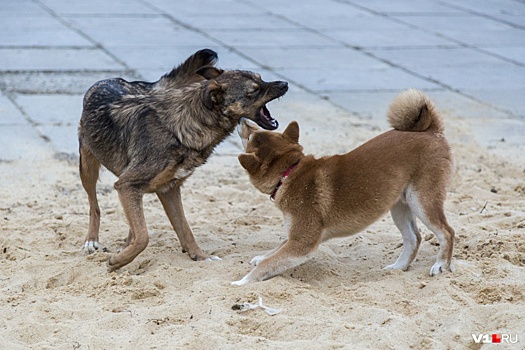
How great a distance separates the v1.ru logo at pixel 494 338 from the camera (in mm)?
4617

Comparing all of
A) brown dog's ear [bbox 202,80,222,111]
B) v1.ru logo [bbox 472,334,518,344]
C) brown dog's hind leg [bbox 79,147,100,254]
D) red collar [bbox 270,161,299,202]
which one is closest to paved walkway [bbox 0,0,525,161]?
brown dog's hind leg [bbox 79,147,100,254]

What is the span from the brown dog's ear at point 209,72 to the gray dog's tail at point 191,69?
0.32m

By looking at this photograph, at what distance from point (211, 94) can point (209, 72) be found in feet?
1.09

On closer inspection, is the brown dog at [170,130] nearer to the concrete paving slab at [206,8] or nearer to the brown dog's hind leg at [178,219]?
the brown dog's hind leg at [178,219]

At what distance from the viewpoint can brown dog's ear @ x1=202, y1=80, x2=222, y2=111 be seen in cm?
598

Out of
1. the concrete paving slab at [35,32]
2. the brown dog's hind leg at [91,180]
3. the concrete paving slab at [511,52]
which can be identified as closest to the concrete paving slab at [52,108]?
the concrete paving slab at [35,32]

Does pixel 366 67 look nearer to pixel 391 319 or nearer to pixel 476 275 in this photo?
pixel 476 275

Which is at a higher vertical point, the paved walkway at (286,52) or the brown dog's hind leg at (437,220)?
the brown dog's hind leg at (437,220)

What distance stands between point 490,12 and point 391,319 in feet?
42.5

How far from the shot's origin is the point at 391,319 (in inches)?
195

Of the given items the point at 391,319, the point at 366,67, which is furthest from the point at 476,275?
the point at 366,67

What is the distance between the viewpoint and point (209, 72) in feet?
20.5

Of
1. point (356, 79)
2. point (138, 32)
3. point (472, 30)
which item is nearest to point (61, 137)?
point (356, 79)

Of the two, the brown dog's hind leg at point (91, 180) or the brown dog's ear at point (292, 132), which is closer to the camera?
the brown dog's ear at point (292, 132)
